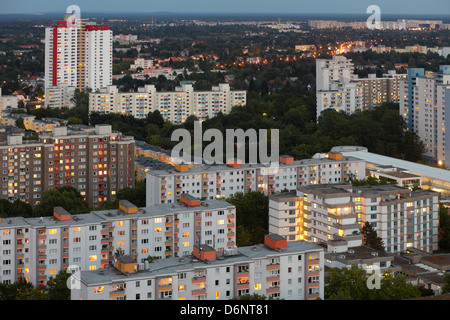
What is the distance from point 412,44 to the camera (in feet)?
156

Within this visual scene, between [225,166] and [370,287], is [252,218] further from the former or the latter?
[370,287]

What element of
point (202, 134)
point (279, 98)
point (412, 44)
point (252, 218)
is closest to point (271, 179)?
point (252, 218)

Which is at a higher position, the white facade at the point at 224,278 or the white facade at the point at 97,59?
the white facade at the point at 97,59

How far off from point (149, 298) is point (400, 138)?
12580mm

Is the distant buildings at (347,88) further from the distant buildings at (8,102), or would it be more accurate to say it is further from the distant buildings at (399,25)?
the distant buildings at (399,25)

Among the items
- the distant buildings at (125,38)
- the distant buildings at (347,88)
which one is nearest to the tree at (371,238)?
the distant buildings at (347,88)

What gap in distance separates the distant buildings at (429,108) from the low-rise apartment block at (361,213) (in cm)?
669

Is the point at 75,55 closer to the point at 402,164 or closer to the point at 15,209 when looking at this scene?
the point at 402,164

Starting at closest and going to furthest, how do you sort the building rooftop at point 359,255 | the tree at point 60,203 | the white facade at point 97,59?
1. the building rooftop at point 359,255
2. the tree at point 60,203
3. the white facade at point 97,59

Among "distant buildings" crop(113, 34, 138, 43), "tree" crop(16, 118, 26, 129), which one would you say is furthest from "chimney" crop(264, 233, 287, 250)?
"distant buildings" crop(113, 34, 138, 43)

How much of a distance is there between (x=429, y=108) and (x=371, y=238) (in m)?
8.85

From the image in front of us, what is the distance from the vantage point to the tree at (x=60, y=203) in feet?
47.3

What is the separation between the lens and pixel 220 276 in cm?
952
